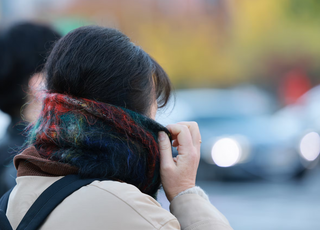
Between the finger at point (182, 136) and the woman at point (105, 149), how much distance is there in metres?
0.04

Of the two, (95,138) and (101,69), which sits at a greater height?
(101,69)

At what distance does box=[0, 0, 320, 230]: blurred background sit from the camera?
636 centimetres

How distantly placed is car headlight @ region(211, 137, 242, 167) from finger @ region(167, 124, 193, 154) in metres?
5.37

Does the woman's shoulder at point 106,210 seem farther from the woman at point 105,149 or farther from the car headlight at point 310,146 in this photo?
the car headlight at point 310,146

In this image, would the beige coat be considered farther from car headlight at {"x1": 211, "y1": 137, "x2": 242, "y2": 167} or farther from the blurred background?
car headlight at {"x1": 211, "y1": 137, "x2": 242, "y2": 167}

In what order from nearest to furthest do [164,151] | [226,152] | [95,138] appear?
[95,138] → [164,151] → [226,152]

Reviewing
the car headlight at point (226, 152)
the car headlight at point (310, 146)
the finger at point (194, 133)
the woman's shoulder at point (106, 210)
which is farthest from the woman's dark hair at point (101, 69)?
the car headlight at point (310, 146)

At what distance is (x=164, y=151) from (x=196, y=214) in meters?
0.29

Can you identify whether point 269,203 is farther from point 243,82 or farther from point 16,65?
point 243,82

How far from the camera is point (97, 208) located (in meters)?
1.11

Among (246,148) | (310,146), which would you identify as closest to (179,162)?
(246,148)

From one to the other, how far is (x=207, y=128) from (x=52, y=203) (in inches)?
247

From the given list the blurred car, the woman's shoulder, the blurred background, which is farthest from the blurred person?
→ the blurred car

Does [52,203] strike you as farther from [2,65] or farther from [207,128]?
[207,128]
